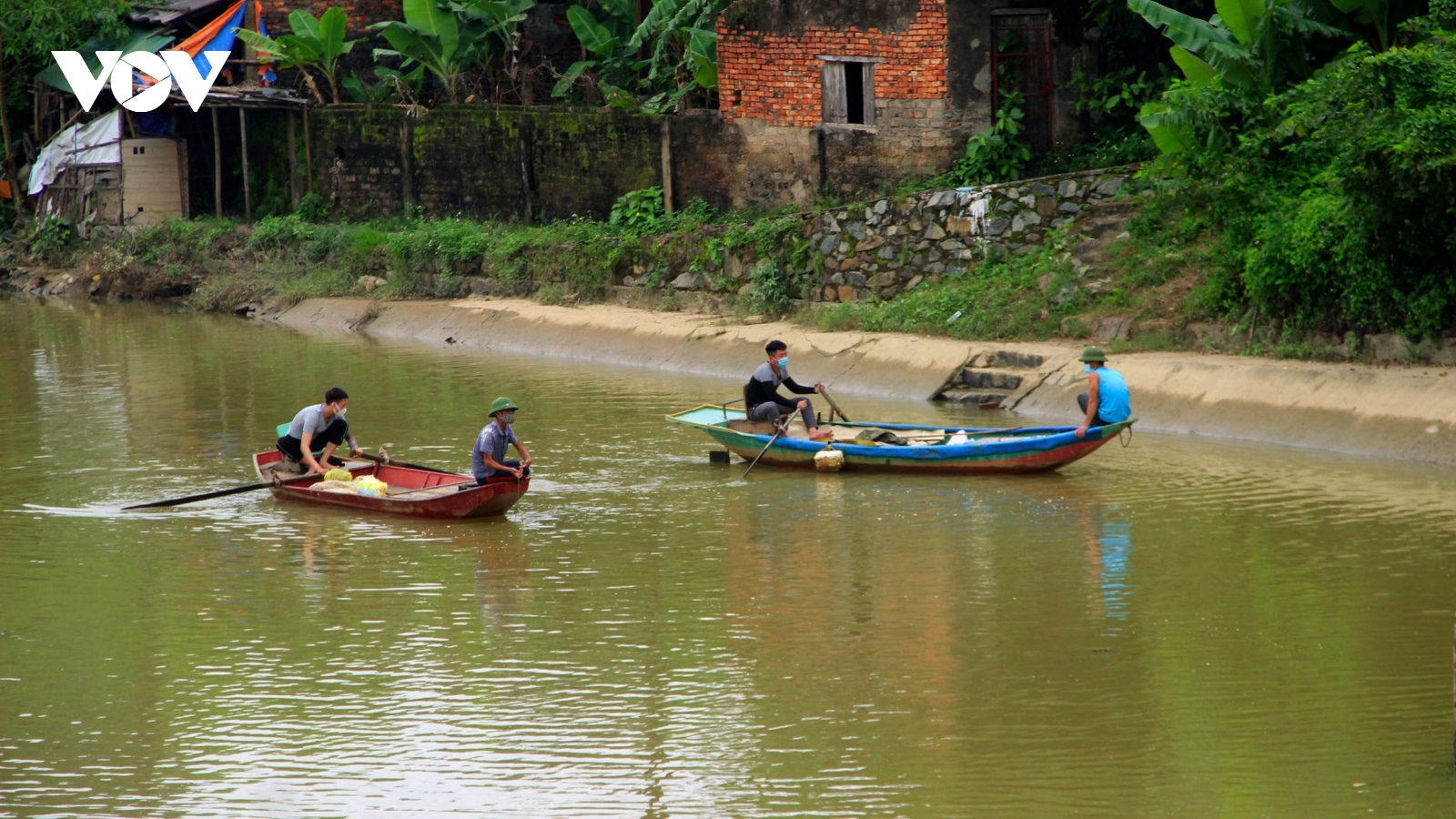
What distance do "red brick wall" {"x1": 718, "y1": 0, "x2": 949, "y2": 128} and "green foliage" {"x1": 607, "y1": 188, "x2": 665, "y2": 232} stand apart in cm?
175

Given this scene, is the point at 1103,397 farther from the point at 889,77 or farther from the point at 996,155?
the point at 889,77

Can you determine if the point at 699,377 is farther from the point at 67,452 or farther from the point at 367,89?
the point at 367,89

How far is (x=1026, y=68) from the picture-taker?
23797 mm

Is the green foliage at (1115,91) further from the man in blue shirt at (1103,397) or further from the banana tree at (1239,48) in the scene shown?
the man in blue shirt at (1103,397)

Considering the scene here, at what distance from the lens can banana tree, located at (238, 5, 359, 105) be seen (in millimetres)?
30219

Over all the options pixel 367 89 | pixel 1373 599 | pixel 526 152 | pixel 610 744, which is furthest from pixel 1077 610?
pixel 367 89

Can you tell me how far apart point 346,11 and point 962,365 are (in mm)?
17440

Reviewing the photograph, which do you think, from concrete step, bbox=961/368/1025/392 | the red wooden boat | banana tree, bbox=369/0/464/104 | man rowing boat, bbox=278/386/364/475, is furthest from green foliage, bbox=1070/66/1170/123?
man rowing boat, bbox=278/386/364/475

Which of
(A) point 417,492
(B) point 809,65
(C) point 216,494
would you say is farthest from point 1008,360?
(C) point 216,494

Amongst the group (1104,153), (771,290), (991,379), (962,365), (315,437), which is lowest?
(315,437)

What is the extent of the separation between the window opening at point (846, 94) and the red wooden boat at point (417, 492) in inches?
444

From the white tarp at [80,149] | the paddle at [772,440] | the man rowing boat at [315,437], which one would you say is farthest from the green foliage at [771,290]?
the white tarp at [80,149]

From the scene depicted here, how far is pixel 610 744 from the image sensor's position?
8836mm

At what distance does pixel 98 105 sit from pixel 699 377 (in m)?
18.4
